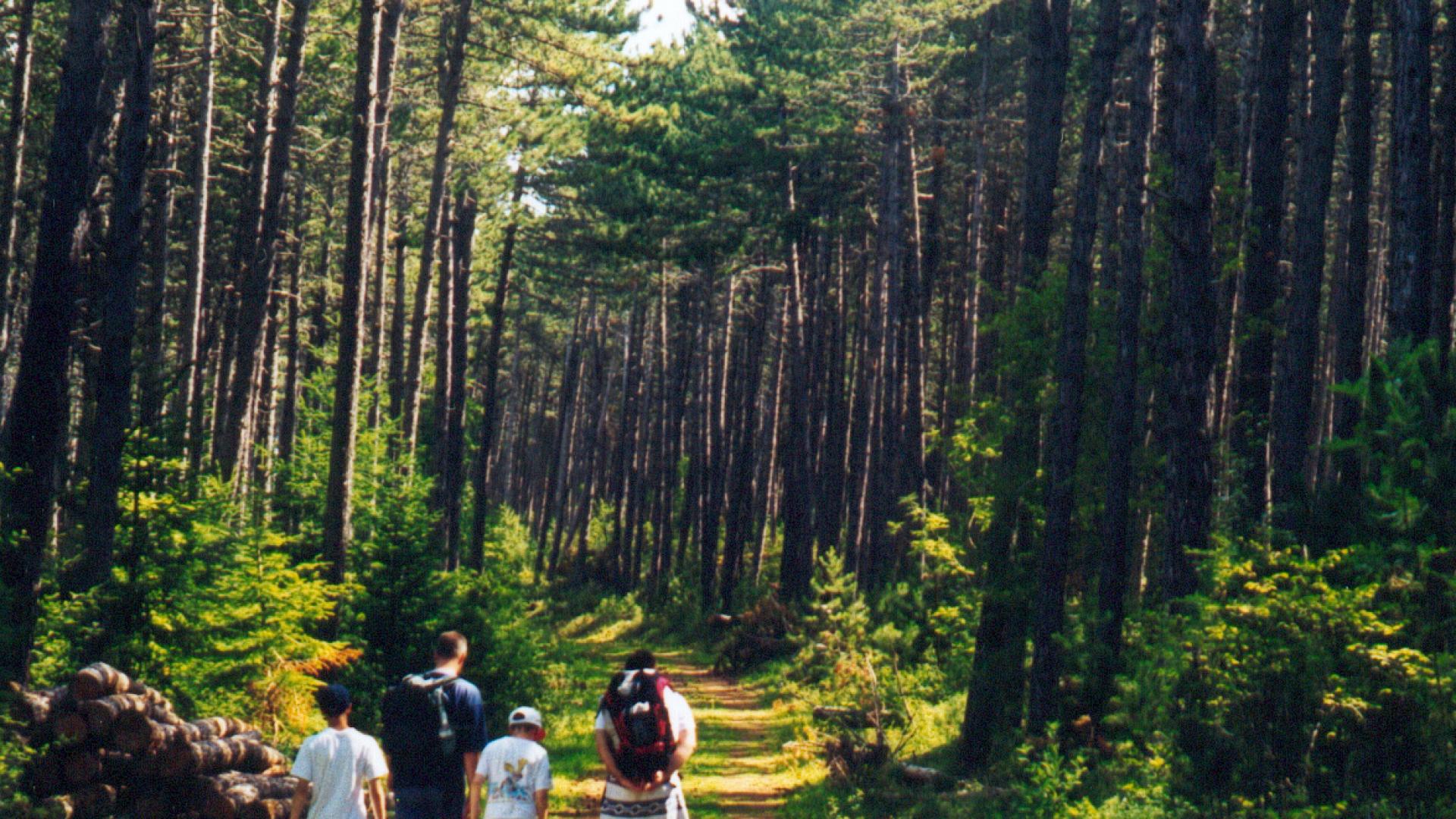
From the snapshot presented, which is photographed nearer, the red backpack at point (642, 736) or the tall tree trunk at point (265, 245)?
the red backpack at point (642, 736)

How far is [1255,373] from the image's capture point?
1733cm

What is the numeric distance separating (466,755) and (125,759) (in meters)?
3.55

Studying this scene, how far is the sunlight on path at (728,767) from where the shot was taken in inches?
640

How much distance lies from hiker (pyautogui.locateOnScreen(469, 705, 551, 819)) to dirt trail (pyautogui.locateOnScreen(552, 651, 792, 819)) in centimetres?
701

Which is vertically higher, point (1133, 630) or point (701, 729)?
point (1133, 630)

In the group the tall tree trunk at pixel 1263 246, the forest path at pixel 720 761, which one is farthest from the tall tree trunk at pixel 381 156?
the tall tree trunk at pixel 1263 246

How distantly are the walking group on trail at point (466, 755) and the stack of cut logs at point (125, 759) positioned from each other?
2.80m

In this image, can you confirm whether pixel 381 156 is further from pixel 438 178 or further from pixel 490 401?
pixel 490 401

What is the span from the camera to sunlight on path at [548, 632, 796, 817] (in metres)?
16.2

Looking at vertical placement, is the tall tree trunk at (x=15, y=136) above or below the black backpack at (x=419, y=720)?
above

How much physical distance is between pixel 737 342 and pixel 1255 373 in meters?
33.2

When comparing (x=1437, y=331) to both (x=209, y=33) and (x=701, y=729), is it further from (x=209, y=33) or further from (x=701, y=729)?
(x=209, y=33)

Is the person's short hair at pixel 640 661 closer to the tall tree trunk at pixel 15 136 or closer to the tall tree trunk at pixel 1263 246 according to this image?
the tall tree trunk at pixel 1263 246

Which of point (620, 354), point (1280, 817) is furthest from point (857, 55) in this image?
point (620, 354)
